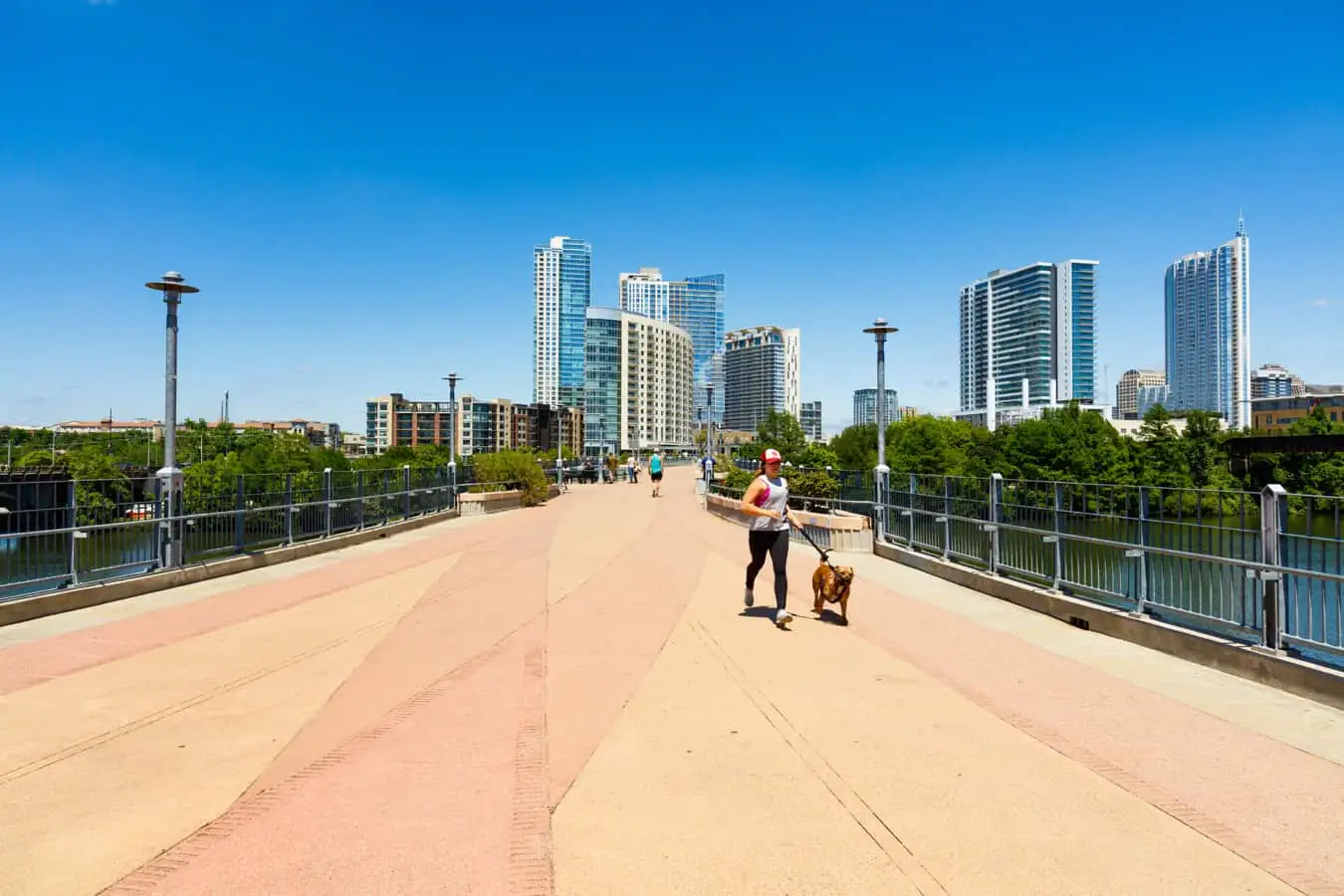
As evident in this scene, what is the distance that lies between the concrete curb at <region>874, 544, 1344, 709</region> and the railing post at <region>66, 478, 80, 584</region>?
11360 mm

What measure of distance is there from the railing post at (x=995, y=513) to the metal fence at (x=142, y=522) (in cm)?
1115

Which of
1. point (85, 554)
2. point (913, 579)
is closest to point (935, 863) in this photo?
point (913, 579)

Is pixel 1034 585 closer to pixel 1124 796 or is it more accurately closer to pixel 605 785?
pixel 1124 796

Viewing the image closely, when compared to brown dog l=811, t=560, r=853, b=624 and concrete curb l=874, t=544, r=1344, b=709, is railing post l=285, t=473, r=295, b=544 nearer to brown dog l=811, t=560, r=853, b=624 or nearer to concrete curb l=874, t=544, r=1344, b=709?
brown dog l=811, t=560, r=853, b=624

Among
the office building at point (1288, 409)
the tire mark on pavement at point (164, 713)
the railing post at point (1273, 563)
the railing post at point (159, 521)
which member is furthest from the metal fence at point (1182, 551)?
the office building at point (1288, 409)

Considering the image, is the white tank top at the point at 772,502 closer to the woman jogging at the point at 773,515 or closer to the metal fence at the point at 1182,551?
the woman jogging at the point at 773,515

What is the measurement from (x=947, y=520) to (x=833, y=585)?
4.76 m

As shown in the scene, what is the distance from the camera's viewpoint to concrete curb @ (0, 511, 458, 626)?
938cm

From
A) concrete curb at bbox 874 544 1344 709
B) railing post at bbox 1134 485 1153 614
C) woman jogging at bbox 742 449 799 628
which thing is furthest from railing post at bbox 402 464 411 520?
railing post at bbox 1134 485 1153 614

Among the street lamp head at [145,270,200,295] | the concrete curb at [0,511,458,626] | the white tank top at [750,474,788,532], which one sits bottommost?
the concrete curb at [0,511,458,626]

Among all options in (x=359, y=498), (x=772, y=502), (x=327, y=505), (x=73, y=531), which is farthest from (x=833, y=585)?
(x=359, y=498)

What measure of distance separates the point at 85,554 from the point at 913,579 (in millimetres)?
11095

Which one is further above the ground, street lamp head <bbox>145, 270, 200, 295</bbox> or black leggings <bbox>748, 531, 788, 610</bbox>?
street lamp head <bbox>145, 270, 200, 295</bbox>

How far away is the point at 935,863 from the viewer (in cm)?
374
